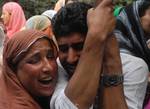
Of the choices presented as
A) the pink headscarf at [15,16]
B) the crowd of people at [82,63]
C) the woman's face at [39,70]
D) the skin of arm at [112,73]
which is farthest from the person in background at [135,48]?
the pink headscarf at [15,16]

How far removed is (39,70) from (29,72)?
0.18 ft

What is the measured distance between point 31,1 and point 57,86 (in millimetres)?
13261

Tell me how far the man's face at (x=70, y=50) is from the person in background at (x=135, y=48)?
258 millimetres

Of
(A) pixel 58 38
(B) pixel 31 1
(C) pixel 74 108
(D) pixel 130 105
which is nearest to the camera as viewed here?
(C) pixel 74 108

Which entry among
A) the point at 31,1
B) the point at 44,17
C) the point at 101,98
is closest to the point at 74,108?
the point at 101,98

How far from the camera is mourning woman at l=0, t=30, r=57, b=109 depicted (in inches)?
103

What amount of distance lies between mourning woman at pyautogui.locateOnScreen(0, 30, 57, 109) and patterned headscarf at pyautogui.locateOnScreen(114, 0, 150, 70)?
1.45 ft

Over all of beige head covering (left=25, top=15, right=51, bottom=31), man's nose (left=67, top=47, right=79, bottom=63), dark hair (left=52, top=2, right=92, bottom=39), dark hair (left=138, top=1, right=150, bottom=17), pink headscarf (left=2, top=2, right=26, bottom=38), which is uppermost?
dark hair (left=52, top=2, right=92, bottom=39)

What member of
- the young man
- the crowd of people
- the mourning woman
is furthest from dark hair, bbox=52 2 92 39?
the young man

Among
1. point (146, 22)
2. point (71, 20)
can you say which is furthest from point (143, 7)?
point (71, 20)

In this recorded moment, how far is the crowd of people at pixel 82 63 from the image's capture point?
2258mm

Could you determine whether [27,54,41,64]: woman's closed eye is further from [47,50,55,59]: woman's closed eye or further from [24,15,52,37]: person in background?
[24,15,52,37]: person in background

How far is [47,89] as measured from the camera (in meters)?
2.63

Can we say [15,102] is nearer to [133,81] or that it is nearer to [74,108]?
[74,108]
